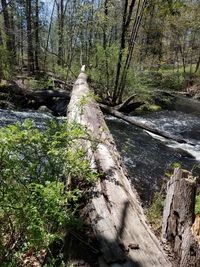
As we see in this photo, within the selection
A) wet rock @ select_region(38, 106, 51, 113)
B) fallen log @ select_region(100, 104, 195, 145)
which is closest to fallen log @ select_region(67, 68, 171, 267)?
Result: fallen log @ select_region(100, 104, 195, 145)

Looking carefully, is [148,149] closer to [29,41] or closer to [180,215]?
[180,215]

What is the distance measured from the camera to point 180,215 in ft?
10.4

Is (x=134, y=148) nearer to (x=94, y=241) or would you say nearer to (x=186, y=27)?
(x=94, y=241)

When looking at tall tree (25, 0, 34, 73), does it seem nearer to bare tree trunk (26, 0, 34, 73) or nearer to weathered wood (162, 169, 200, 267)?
bare tree trunk (26, 0, 34, 73)

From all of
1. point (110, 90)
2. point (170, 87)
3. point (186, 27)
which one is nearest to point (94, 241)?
point (110, 90)

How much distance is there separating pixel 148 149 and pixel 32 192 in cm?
672

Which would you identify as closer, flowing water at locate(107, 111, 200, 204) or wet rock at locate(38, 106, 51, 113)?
flowing water at locate(107, 111, 200, 204)

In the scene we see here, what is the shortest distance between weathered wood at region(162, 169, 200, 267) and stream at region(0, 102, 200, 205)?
229 centimetres

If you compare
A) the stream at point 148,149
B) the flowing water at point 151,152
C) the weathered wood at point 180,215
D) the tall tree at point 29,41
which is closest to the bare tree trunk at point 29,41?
the tall tree at point 29,41

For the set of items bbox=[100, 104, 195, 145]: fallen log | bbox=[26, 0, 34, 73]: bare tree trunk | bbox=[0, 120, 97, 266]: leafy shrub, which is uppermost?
bbox=[26, 0, 34, 73]: bare tree trunk

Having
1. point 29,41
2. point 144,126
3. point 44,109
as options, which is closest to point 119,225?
point 144,126

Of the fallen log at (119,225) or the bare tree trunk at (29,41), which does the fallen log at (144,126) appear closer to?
the fallen log at (119,225)

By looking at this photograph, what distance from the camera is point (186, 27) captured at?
29562 mm

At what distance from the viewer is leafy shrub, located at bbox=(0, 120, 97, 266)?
7.53 feet
